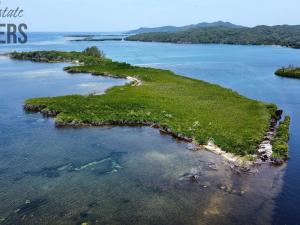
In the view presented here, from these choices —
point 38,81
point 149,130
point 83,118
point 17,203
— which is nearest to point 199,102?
point 149,130

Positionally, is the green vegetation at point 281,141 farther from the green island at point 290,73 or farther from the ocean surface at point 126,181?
the green island at point 290,73

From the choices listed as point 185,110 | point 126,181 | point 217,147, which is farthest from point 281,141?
point 126,181

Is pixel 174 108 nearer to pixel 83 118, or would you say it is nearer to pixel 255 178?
pixel 83 118

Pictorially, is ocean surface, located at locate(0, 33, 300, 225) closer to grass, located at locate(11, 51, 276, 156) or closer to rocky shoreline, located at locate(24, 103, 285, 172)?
rocky shoreline, located at locate(24, 103, 285, 172)

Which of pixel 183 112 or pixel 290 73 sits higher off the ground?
pixel 290 73

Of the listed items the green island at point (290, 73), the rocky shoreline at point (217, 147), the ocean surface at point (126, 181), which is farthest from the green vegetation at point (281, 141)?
the green island at point (290, 73)

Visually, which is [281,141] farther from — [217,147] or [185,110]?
[185,110]
